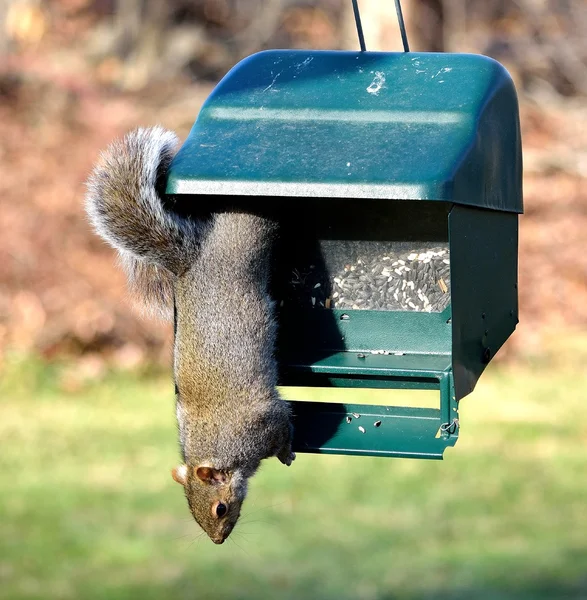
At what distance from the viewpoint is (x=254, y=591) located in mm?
7223

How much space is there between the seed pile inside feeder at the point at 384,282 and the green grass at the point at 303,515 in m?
3.55

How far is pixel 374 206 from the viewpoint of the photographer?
3338mm

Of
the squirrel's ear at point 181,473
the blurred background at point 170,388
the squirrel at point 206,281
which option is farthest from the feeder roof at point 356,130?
the blurred background at point 170,388

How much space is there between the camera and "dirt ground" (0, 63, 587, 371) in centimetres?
1134

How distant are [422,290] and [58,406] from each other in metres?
7.36

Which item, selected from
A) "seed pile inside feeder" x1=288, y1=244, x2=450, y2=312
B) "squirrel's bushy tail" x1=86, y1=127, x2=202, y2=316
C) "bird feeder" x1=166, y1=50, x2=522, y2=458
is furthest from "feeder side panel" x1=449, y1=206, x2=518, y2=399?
"squirrel's bushy tail" x1=86, y1=127, x2=202, y2=316

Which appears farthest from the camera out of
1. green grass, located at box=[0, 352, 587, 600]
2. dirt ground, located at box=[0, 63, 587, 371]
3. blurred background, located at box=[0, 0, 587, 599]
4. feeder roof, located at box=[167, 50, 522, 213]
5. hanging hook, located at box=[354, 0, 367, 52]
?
dirt ground, located at box=[0, 63, 587, 371]

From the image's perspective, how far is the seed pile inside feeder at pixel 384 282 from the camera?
332 cm

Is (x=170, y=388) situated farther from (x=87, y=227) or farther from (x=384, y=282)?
(x=384, y=282)

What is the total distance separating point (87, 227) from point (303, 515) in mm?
4152

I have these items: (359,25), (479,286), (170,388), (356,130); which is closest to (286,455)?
(479,286)

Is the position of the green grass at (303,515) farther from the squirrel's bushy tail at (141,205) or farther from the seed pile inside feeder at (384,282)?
the squirrel's bushy tail at (141,205)

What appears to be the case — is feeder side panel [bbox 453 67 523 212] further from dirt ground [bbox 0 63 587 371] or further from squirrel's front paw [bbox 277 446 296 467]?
dirt ground [bbox 0 63 587 371]

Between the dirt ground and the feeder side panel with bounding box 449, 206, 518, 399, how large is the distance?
742 cm
